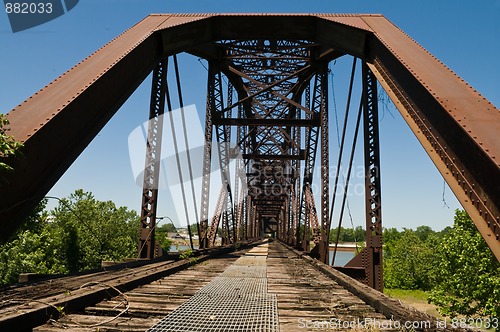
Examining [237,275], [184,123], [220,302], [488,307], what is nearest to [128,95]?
[184,123]

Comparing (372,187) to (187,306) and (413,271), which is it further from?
(413,271)

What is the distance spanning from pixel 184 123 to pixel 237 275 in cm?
559

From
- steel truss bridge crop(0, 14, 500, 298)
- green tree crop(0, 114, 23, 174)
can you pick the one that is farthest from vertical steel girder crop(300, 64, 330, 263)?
green tree crop(0, 114, 23, 174)

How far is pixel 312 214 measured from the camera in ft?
51.6

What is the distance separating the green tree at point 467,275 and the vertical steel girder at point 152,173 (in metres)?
17.1

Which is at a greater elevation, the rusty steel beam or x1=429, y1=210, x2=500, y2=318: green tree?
the rusty steel beam

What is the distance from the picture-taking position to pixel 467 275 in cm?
1914

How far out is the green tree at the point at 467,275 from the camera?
17.8 meters

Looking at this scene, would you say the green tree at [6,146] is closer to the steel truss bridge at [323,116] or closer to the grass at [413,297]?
the steel truss bridge at [323,116]

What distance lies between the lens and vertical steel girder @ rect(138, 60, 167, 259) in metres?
7.71

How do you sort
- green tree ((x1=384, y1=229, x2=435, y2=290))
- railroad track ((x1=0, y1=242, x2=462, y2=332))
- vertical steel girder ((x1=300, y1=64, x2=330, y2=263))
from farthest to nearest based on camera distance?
green tree ((x1=384, y1=229, x2=435, y2=290)) < vertical steel girder ((x1=300, y1=64, x2=330, y2=263)) < railroad track ((x1=0, y1=242, x2=462, y2=332))

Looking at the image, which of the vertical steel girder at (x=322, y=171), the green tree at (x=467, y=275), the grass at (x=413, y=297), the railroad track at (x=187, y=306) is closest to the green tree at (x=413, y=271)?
the grass at (x=413, y=297)

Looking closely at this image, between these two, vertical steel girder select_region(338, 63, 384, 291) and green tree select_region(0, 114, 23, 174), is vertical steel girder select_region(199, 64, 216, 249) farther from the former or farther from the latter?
green tree select_region(0, 114, 23, 174)

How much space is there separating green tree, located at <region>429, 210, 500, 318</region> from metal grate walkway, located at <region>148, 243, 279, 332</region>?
17.2 meters
